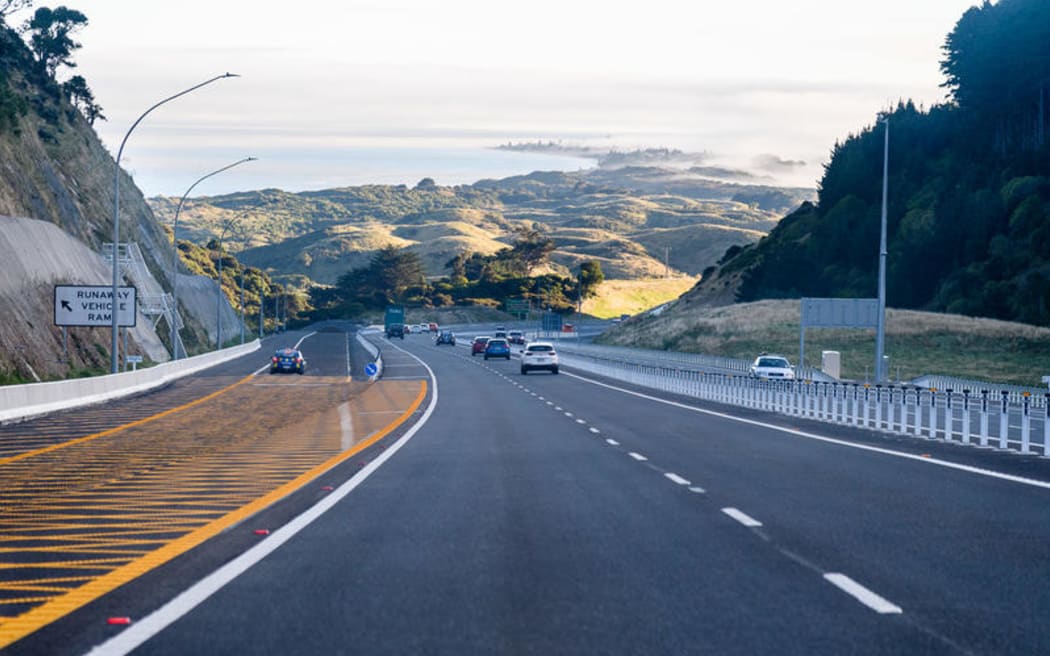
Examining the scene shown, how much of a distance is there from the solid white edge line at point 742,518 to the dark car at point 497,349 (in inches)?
3191

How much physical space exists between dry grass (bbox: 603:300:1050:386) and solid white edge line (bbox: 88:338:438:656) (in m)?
58.4

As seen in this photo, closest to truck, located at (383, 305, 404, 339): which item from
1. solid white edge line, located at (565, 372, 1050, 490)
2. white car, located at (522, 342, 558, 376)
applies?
white car, located at (522, 342, 558, 376)

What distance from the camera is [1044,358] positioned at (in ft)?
271

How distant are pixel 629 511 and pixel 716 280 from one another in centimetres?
14080

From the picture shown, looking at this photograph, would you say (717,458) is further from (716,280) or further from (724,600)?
(716,280)

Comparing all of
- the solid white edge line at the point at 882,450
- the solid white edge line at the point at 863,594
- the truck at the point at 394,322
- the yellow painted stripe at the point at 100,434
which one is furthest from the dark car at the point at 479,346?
the solid white edge line at the point at 863,594

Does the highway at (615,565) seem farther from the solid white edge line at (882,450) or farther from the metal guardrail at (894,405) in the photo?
the metal guardrail at (894,405)

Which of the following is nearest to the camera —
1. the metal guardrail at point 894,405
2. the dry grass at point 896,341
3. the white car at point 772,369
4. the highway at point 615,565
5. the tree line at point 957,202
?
the highway at point 615,565

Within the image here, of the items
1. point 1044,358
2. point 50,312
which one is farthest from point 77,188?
point 1044,358

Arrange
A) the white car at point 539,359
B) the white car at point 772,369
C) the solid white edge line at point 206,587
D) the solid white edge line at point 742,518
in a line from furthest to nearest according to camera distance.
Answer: the white car at point 539,359 < the white car at point 772,369 < the solid white edge line at point 742,518 < the solid white edge line at point 206,587

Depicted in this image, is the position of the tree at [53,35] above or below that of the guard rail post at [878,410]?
above

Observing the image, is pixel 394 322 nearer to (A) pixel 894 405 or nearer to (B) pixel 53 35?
(B) pixel 53 35

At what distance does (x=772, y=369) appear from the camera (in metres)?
59.7

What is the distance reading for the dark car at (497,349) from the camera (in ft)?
311
